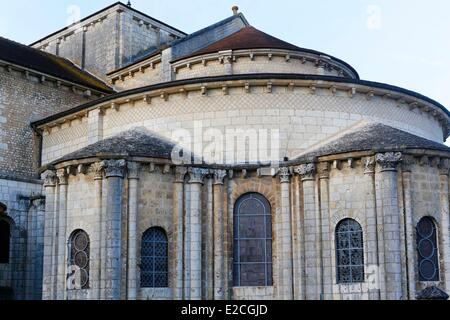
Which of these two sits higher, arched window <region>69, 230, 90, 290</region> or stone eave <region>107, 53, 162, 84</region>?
stone eave <region>107, 53, 162, 84</region>

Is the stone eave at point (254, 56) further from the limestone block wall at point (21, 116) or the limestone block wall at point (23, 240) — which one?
the limestone block wall at point (23, 240)

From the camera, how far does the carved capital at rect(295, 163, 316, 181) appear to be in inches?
854

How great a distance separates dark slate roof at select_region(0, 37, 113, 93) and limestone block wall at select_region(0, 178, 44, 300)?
5364 mm

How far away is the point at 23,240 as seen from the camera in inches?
1077

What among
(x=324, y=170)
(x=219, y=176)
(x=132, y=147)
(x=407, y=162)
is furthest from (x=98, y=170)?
(x=407, y=162)

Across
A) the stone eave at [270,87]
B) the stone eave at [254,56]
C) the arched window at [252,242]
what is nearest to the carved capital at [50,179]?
the stone eave at [270,87]

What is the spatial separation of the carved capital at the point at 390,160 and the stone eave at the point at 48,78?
1551 cm

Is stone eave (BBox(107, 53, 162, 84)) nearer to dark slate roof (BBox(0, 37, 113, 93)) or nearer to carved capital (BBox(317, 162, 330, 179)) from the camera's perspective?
dark slate roof (BBox(0, 37, 113, 93))

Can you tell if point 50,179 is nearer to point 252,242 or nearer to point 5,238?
point 5,238

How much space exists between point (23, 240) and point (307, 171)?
1243cm

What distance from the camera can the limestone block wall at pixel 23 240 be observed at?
88.0 feet

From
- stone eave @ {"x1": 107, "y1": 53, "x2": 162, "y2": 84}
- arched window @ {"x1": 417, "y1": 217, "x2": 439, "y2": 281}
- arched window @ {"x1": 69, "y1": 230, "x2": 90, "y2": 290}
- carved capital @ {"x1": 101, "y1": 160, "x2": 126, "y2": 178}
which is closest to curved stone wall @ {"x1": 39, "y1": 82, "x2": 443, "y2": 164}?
carved capital @ {"x1": 101, "y1": 160, "x2": 126, "y2": 178}

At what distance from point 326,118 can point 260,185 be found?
3295 mm
